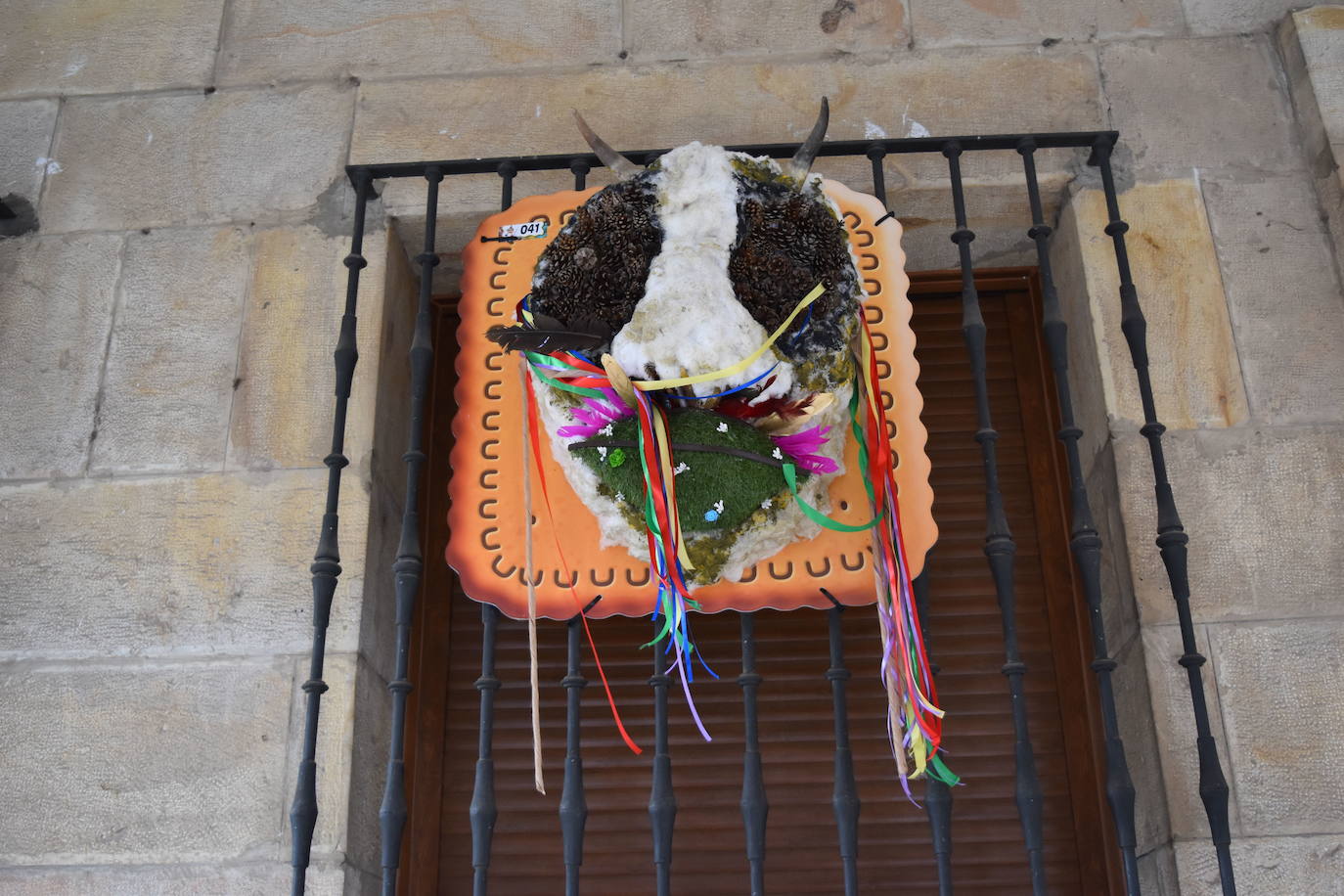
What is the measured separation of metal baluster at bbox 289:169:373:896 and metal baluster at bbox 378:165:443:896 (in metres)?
0.13

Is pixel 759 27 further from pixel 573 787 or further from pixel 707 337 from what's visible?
pixel 573 787

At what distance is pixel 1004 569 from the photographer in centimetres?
221

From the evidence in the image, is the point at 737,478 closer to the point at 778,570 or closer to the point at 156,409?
the point at 778,570

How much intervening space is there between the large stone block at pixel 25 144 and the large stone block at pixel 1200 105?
2.79m

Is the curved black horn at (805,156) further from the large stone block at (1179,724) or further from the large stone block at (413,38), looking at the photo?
the large stone block at (1179,724)

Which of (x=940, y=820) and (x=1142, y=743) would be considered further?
(x=1142, y=743)

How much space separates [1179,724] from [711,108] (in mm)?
1828

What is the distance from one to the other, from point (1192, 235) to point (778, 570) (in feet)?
4.43

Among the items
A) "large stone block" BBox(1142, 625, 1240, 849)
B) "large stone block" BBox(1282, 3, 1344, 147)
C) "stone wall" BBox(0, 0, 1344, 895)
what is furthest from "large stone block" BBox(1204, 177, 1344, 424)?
"large stone block" BBox(1142, 625, 1240, 849)

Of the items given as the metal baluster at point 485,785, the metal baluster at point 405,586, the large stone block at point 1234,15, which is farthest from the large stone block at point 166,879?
the large stone block at point 1234,15

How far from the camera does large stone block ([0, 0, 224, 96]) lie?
3.13m

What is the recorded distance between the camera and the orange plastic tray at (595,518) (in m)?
2.24

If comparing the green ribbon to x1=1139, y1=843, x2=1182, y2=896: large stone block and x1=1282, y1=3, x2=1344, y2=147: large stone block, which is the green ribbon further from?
x1=1282, y1=3, x2=1344, y2=147: large stone block

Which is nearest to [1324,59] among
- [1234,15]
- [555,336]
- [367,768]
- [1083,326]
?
[1234,15]
